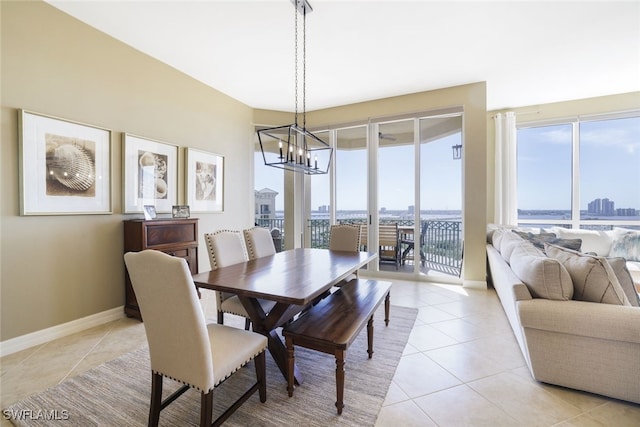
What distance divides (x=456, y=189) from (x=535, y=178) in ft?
6.29

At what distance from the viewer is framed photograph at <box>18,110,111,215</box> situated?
2.30 metres

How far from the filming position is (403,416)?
156 centimetres

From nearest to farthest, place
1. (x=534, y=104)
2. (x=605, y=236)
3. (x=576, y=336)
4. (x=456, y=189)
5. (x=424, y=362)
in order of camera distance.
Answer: (x=576, y=336), (x=424, y=362), (x=605, y=236), (x=456, y=189), (x=534, y=104)

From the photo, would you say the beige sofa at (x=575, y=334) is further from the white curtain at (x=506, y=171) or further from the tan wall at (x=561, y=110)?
the tan wall at (x=561, y=110)

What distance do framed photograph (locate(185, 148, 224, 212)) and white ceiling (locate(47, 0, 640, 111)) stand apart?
111 cm

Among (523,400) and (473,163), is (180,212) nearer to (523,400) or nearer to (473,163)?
(523,400)

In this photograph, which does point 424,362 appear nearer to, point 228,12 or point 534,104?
point 228,12

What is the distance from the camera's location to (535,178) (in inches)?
194

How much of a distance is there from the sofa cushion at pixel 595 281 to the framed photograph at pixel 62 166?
4.12 meters

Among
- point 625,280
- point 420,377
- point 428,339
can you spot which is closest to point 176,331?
point 420,377

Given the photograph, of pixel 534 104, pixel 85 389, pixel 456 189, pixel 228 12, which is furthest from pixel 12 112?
pixel 534 104

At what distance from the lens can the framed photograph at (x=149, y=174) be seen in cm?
304

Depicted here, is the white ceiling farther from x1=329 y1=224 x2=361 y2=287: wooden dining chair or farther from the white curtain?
x1=329 y1=224 x2=361 y2=287: wooden dining chair

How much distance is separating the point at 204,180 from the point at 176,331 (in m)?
3.12
